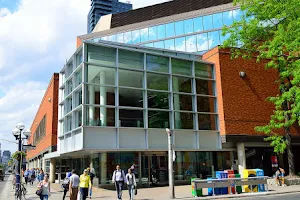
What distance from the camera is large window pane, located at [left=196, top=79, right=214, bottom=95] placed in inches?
965

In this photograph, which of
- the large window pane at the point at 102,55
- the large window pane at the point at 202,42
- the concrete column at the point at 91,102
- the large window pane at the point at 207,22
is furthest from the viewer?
the large window pane at the point at 207,22

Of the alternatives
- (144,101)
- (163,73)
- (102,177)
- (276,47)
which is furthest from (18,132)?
(276,47)

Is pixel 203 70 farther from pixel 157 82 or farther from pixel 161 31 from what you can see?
pixel 161 31

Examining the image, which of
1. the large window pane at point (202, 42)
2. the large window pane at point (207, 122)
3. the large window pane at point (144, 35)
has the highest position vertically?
the large window pane at point (144, 35)

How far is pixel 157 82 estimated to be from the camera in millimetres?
22922

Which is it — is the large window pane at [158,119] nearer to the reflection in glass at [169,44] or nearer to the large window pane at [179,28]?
the reflection in glass at [169,44]

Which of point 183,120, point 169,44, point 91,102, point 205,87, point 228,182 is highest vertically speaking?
point 169,44

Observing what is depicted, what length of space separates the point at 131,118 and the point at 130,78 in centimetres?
276

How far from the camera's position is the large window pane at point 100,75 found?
20438 mm

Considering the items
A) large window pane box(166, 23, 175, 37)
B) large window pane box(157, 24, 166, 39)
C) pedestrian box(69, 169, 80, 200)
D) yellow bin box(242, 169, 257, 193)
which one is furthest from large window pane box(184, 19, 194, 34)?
pedestrian box(69, 169, 80, 200)

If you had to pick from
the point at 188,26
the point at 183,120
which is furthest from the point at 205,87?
the point at 188,26

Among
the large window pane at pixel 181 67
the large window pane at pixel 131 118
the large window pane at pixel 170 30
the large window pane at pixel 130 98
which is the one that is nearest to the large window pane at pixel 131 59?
the large window pane at pixel 130 98

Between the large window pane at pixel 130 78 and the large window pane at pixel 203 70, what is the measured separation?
15.9 feet

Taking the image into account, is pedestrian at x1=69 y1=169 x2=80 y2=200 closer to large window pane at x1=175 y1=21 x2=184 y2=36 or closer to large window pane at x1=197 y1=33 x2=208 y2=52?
large window pane at x1=197 y1=33 x2=208 y2=52
